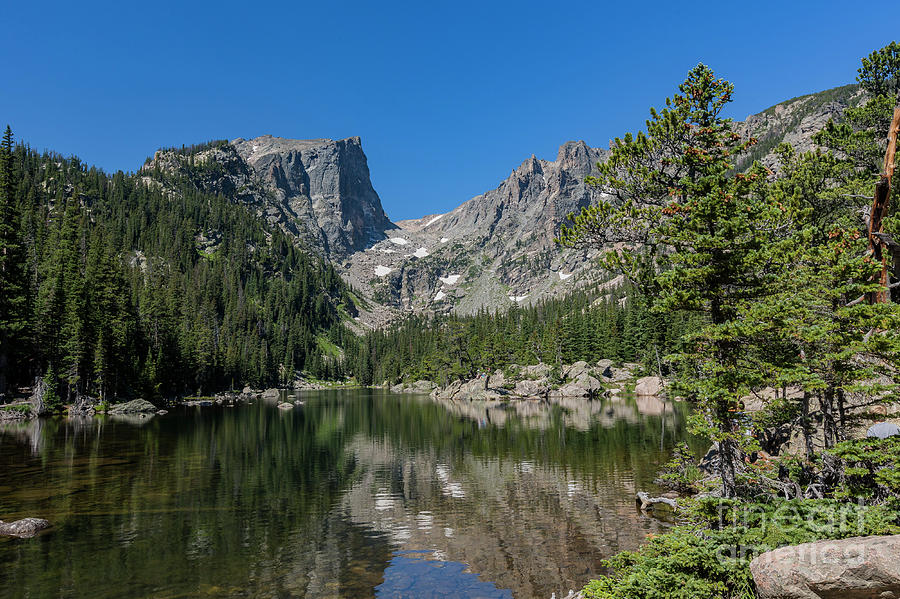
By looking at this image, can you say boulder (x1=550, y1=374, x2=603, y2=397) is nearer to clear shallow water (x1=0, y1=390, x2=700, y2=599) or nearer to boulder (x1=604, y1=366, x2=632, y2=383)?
boulder (x1=604, y1=366, x2=632, y2=383)

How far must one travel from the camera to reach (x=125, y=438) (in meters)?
50.2

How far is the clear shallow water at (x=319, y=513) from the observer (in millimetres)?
17156

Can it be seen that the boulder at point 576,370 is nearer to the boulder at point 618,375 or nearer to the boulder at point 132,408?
the boulder at point 618,375

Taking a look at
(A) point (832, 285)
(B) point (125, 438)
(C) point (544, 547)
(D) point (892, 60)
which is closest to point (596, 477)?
(C) point (544, 547)

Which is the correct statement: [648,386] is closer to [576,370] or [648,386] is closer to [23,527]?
[576,370]

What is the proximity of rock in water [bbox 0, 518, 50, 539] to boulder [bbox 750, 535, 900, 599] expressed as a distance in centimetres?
2722

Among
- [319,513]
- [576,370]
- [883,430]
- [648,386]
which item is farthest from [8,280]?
[648,386]

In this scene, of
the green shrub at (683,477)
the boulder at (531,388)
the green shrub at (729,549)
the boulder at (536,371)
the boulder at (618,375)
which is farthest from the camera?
the boulder at (536,371)

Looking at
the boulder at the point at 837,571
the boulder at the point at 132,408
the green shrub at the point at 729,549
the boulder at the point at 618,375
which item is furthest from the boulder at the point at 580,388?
the boulder at the point at 837,571

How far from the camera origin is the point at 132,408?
7944 cm

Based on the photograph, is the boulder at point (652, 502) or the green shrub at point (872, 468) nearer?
the green shrub at point (872, 468)

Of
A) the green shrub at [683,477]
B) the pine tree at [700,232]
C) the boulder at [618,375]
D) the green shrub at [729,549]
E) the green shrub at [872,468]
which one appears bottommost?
the boulder at [618,375]

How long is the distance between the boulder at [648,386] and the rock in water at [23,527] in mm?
106800

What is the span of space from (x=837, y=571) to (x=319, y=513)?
2273 cm
